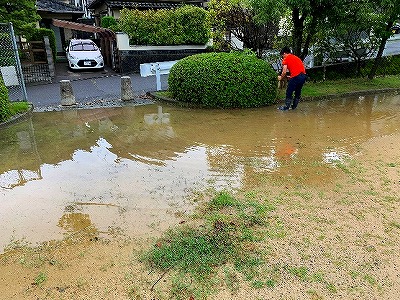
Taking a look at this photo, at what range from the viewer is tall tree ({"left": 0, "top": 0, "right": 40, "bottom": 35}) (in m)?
12.8

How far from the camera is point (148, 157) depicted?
245 inches

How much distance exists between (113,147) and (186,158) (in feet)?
5.16

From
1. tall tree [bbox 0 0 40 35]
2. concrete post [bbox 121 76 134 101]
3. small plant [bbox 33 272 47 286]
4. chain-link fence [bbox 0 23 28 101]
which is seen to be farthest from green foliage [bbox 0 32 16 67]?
small plant [bbox 33 272 47 286]

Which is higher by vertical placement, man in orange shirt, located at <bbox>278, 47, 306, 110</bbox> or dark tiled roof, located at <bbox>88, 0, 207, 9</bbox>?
dark tiled roof, located at <bbox>88, 0, 207, 9</bbox>

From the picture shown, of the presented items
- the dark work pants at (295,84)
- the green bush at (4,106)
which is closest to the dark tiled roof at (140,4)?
the green bush at (4,106)

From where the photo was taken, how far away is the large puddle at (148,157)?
14.4 feet

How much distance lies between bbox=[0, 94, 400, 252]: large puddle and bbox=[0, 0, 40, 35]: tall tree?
19.2 feet

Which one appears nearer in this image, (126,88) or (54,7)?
(126,88)

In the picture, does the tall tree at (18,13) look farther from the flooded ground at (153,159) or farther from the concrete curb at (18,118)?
the flooded ground at (153,159)

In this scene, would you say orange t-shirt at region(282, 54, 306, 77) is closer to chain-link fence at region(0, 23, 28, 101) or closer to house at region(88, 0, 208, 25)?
chain-link fence at region(0, 23, 28, 101)

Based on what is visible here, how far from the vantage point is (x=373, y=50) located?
13320mm

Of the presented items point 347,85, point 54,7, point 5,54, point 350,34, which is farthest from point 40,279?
point 54,7

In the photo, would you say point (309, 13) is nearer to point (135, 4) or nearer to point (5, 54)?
point (5, 54)

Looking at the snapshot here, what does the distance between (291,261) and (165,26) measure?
14976mm
